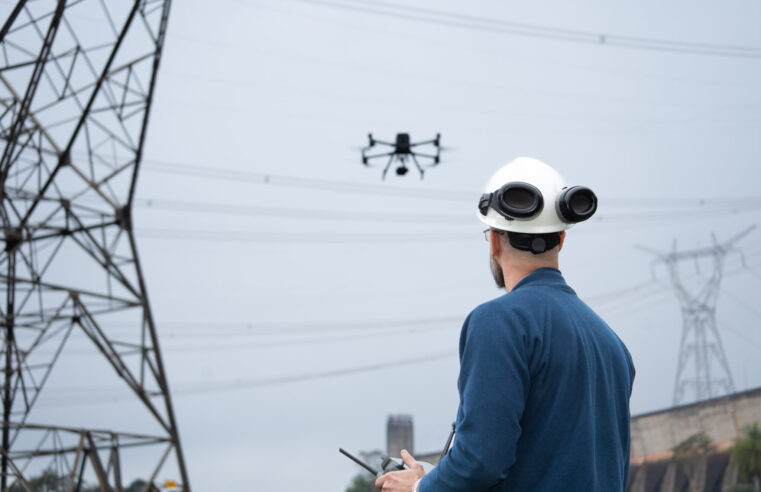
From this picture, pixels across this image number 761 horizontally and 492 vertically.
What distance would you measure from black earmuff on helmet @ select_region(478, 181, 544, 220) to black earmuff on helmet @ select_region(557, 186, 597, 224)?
0.09 metres

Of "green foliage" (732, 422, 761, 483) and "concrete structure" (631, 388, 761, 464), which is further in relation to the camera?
"concrete structure" (631, 388, 761, 464)

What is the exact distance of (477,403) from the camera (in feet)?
8.68

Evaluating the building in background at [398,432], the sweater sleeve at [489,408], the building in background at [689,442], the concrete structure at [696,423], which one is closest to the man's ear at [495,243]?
the sweater sleeve at [489,408]

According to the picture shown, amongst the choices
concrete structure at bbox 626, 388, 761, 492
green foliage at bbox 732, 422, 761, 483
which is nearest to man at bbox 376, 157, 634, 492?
green foliage at bbox 732, 422, 761, 483

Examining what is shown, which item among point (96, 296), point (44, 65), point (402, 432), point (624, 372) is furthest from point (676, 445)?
point (624, 372)

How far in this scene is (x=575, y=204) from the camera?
10.2 feet

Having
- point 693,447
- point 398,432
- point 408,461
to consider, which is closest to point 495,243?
point 408,461

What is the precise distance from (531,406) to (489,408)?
0.70ft

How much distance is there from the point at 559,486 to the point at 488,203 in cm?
107

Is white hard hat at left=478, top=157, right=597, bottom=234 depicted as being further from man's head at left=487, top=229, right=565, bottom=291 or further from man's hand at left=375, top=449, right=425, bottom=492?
man's hand at left=375, top=449, right=425, bottom=492

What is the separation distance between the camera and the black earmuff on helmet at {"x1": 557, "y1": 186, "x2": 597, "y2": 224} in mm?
3068

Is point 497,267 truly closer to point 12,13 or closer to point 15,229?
point 12,13

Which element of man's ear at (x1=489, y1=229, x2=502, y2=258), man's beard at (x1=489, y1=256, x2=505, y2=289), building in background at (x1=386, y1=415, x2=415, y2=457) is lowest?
building in background at (x1=386, y1=415, x2=415, y2=457)

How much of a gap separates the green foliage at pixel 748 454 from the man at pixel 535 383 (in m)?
49.0
